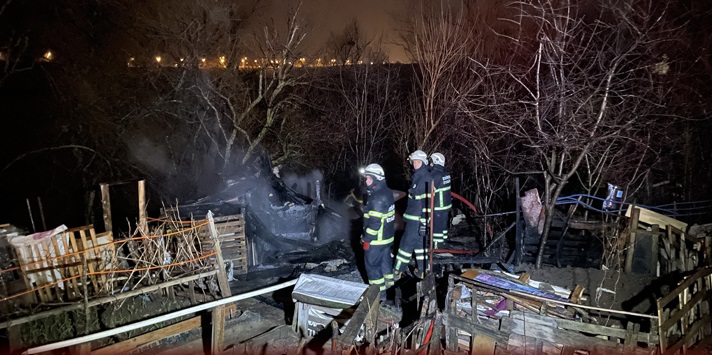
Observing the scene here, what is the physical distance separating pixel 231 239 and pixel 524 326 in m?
5.64

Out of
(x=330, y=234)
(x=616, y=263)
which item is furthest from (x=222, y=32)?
(x=616, y=263)

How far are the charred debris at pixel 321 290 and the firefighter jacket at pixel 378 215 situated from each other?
1009mm

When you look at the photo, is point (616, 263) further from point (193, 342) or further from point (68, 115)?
point (68, 115)

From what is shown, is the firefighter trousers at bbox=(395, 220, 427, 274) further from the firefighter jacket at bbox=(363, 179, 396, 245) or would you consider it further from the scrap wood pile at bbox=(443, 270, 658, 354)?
the scrap wood pile at bbox=(443, 270, 658, 354)

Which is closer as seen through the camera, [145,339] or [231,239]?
[145,339]

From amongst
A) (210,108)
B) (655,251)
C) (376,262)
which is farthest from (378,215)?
(210,108)

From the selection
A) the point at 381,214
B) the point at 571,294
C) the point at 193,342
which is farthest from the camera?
the point at 381,214

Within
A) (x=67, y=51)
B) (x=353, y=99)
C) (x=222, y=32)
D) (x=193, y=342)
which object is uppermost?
(x=222, y=32)

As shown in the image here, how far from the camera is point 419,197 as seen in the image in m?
7.39

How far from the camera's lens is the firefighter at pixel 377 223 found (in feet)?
20.4

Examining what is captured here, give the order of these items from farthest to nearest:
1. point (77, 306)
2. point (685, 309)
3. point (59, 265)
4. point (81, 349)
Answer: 1. point (59, 265)
2. point (685, 309)
3. point (77, 306)
4. point (81, 349)

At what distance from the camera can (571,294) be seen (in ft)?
18.4

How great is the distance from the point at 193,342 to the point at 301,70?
14888 millimetres

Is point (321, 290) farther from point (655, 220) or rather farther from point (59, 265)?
point (655, 220)
